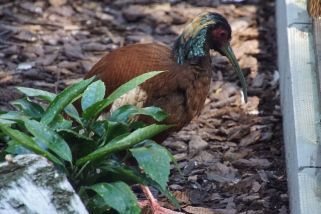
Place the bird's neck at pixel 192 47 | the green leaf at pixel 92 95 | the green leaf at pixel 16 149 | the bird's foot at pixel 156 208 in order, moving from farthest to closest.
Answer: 1. the bird's neck at pixel 192 47
2. the bird's foot at pixel 156 208
3. the green leaf at pixel 92 95
4. the green leaf at pixel 16 149

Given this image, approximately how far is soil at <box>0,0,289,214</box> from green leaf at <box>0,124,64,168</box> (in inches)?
63.4

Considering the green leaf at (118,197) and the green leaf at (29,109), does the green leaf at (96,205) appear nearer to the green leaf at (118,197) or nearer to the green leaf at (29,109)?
the green leaf at (118,197)

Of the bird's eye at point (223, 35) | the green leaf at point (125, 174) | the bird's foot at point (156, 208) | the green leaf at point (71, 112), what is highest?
the bird's eye at point (223, 35)

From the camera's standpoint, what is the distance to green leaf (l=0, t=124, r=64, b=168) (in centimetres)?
433

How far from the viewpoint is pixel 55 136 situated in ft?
14.6

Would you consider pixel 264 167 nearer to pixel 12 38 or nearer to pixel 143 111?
pixel 143 111

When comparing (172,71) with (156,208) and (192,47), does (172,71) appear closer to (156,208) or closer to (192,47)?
(192,47)

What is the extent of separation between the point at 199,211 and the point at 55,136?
1571mm

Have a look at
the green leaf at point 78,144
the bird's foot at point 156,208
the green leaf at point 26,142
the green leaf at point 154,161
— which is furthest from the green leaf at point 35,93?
the bird's foot at point 156,208

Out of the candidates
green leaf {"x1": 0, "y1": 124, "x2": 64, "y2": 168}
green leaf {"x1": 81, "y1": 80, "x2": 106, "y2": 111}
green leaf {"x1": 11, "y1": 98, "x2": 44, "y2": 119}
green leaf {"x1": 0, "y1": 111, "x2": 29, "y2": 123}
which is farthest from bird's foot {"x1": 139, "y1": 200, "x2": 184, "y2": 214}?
green leaf {"x1": 0, "y1": 124, "x2": 64, "y2": 168}

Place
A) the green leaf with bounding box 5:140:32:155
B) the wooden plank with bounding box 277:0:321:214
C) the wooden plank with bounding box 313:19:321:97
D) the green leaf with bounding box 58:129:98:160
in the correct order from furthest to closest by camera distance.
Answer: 1. the wooden plank with bounding box 313:19:321:97
2. the wooden plank with bounding box 277:0:321:214
3. the green leaf with bounding box 58:129:98:160
4. the green leaf with bounding box 5:140:32:155

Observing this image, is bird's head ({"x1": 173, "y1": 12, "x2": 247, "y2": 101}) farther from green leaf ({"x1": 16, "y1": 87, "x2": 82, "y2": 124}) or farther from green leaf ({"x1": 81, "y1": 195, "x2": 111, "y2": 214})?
green leaf ({"x1": 81, "y1": 195, "x2": 111, "y2": 214})

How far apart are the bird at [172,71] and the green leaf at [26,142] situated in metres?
→ 1.43

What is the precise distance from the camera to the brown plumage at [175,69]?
19.0 feet
